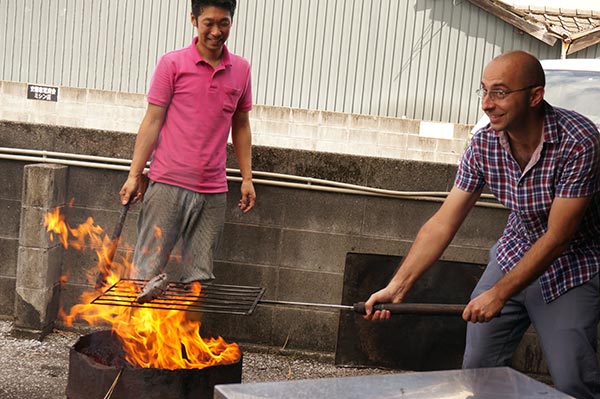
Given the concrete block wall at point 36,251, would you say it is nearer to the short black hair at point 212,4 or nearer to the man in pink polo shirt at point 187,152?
the man in pink polo shirt at point 187,152

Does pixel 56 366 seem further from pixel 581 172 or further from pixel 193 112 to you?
pixel 581 172

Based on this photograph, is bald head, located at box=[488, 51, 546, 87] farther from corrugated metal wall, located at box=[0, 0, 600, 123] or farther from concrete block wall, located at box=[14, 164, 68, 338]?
corrugated metal wall, located at box=[0, 0, 600, 123]

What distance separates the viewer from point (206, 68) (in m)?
5.68

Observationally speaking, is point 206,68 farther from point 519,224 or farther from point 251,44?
point 251,44

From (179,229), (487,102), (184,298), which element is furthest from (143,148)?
(487,102)

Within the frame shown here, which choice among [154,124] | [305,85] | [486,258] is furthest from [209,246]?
[305,85]

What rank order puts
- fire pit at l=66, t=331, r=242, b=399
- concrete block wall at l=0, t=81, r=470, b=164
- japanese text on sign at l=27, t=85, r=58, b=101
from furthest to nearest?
japanese text on sign at l=27, t=85, r=58, b=101 → concrete block wall at l=0, t=81, r=470, b=164 → fire pit at l=66, t=331, r=242, b=399

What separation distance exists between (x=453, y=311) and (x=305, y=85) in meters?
13.4

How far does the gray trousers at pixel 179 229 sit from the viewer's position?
18.9 feet

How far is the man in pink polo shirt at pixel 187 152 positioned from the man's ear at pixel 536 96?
7.42 ft

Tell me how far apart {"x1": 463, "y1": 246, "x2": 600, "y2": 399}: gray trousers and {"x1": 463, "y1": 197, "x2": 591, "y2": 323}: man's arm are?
24cm

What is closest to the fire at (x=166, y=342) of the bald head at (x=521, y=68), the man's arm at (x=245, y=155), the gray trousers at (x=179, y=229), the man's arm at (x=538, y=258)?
the gray trousers at (x=179, y=229)

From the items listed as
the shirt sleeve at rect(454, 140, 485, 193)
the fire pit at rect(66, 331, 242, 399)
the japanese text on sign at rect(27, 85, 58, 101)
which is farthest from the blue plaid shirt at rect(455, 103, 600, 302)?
the japanese text on sign at rect(27, 85, 58, 101)

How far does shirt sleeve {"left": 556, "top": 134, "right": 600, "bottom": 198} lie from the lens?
396 centimetres
